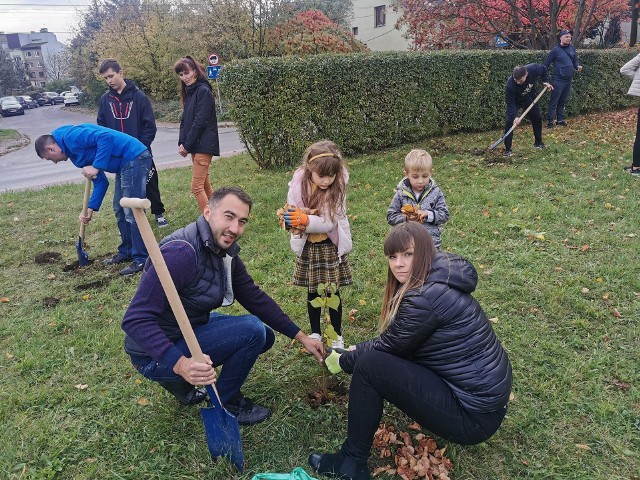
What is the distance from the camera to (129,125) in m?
5.31

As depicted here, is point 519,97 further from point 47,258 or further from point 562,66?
point 47,258

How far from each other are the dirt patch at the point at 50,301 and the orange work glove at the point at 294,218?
2.59 m

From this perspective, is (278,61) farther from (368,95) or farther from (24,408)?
(24,408)

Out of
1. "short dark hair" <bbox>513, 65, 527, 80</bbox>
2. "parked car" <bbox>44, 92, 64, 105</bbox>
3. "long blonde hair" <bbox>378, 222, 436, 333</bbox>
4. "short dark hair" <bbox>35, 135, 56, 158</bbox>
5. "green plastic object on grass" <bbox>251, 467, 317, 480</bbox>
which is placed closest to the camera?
"green plastic object on grass" <bbox>251, 467, 317, 480</bbox>

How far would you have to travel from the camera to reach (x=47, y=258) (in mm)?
5191

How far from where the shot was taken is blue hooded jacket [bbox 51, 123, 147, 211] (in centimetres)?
420

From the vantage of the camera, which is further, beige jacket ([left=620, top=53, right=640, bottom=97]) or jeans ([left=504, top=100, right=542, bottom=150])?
jeans ([left=504, top=100, right=542, bottom=150])

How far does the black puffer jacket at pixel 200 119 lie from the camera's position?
18.3 feet

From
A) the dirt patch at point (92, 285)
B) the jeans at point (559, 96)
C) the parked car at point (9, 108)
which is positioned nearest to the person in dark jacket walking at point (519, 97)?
the jeans at point (559, 96)

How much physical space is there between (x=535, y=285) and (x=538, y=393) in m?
1.37

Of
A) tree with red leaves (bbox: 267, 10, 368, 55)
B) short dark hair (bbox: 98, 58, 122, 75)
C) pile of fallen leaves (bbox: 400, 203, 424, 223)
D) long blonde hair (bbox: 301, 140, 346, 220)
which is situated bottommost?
pile of fallen leaves (bbox: 400, 203, 424, 223)

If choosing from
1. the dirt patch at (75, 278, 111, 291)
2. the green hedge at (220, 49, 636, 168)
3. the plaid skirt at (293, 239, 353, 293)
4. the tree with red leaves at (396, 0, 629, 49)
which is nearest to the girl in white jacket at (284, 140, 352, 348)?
the plaid skirt at (293, 239, 353, 293)

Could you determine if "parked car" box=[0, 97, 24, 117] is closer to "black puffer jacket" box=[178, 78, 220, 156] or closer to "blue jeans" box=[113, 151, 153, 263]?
"black puffer jacket" box=[178, 78, 220, 156]

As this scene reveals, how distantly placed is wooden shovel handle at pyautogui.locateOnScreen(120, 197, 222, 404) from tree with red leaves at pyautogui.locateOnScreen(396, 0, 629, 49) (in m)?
14.2
